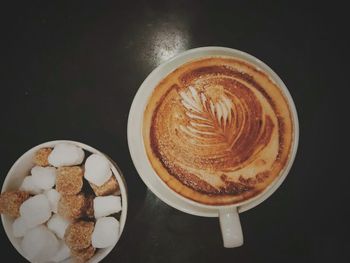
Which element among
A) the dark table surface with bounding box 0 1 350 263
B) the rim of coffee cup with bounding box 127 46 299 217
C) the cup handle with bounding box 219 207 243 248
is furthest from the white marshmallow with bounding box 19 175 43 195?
the cup handle with bounding box 219 207 243 248

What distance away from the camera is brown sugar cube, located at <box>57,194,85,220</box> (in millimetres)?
1005

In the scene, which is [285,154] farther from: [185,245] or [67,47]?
[67,47]

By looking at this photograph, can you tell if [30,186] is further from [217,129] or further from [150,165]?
[217,129]

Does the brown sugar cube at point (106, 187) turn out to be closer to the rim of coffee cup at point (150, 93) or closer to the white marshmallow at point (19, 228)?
the rim of coffee cup at point (150, 93)

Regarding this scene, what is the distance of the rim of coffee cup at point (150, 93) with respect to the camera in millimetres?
961

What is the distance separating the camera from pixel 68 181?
39.8 inches

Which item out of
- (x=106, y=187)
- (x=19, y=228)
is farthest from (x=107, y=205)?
(x=19, y=228)

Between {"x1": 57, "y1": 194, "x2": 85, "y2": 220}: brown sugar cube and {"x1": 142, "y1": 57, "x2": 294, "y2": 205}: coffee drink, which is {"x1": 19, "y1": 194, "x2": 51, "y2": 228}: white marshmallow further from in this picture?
{"x1": 142, "y1": 57, "x2": 294, "y2": 205}: coffee drink

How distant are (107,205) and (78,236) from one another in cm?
12

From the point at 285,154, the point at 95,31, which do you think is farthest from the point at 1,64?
the point at 285,154

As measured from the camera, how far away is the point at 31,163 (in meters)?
1.06

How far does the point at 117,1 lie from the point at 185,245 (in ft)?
2.89

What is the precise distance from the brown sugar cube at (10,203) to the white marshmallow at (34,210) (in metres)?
0.02

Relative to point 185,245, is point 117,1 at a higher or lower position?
higher
